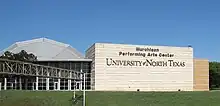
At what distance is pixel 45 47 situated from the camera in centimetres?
12262

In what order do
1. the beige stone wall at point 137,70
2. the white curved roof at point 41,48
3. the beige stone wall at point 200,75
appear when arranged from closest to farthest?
the beige stone wall at point 137,70, the beige stone wall at point 200,75, the white curved roof at point 41,48

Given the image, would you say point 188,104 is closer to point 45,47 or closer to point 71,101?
point 71,101

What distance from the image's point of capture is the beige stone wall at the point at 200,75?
321 ft

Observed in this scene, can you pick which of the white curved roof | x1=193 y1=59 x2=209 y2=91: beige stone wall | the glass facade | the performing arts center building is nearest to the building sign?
the performing arts center building

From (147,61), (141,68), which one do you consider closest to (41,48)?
(141,68)

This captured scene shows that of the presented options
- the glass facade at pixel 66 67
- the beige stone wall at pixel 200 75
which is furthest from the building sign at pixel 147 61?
the glass facade at pixel 66 67

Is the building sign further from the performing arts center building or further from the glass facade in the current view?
the glass facade

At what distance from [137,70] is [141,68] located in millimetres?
1171

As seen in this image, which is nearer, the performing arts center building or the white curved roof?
the performing arts center building

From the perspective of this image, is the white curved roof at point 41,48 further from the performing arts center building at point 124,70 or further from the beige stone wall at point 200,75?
the beige stone wall at point 200,75

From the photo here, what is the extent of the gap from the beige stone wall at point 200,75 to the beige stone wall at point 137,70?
117 inches

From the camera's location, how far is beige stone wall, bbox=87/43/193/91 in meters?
88.1

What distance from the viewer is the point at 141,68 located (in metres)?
90.6

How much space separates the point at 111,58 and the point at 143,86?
379 inches
